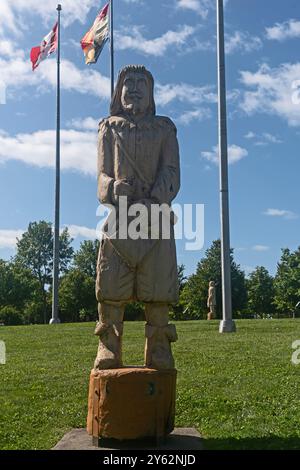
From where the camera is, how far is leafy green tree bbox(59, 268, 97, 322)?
159ft

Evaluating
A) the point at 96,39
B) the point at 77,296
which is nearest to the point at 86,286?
the point at 77,296

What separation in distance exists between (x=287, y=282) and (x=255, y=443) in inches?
1669

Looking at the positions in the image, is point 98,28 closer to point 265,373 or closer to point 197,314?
point 265,373

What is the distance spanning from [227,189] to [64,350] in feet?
21.2

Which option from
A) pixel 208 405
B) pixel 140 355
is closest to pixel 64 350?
pixel 140 355

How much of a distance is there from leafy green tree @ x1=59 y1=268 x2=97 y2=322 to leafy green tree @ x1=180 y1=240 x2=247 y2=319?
8745 mm

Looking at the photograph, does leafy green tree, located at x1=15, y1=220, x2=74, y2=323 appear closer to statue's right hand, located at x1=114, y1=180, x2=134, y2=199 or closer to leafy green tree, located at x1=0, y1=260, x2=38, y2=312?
leafy green tree, located at x1=0, y1=260, x2=38, y2=312

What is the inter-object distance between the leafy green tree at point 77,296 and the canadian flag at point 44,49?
28294mm

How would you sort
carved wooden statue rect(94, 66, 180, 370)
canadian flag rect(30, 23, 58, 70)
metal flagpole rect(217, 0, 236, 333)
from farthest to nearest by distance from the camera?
canadian flag rect(30, 23, 58, 70), metal flagpole rect(217, 0, 236, 333), carved wooden statue rect(94, 66, 180, 370)

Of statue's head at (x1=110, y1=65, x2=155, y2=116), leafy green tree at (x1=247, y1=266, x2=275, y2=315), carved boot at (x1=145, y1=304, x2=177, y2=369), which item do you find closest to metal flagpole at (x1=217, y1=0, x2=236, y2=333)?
statue's head at (x1=110, y1=65, x2=155, y2=116)

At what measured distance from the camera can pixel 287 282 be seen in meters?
46.1

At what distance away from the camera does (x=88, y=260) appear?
5531 centimetres

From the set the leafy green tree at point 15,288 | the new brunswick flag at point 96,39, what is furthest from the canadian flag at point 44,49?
the leafy green tree at point 15,288

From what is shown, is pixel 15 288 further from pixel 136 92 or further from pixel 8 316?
pixel 136 92
